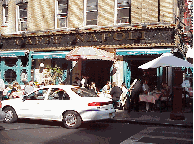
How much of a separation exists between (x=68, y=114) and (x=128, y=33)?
8.83 m

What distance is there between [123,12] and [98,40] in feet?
7.44

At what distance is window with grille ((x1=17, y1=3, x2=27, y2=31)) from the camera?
2086cm

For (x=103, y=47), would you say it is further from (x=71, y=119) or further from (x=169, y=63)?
(x=71, y=119)

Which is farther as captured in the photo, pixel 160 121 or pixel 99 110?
pixel 160 121

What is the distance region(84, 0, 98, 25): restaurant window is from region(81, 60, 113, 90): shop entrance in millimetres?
2542

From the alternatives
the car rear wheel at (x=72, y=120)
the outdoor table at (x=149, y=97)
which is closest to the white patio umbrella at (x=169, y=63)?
the outdoor table at (x=149, y=97)

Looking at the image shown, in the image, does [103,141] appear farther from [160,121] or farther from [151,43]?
[151,43]

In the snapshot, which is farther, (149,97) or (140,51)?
(140,51)

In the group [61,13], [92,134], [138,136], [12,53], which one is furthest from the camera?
[12,53]

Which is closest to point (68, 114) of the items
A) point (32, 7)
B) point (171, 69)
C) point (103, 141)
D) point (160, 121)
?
point (103, 141)

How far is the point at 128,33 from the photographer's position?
1741 cm

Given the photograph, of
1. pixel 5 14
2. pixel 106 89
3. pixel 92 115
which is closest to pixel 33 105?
pixel 92 115

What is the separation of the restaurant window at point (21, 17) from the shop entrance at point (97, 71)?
5.57 metres

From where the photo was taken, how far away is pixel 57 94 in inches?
405
